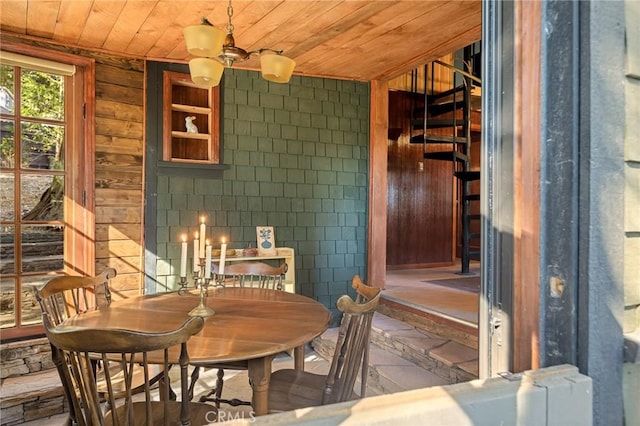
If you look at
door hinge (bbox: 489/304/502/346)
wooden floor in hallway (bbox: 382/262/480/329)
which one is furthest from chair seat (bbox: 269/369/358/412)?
wooden floor in hallway (bbox: 382/262/480/329)

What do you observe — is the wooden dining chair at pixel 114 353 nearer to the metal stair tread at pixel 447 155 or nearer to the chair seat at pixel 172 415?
the chair seat at pixel 172 415

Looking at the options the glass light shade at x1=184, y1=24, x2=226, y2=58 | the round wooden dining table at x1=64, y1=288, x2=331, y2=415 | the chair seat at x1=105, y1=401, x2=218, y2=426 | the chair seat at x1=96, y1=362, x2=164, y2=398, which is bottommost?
the chair seat at x1=96, y1=362, x2=164, y2=398

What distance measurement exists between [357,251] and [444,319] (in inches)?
51.4

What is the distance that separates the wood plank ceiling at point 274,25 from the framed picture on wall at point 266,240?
60.0 inches

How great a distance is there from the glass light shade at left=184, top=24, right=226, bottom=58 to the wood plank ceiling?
748mm

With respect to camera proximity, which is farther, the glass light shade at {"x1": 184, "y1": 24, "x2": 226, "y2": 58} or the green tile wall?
the green tile wall

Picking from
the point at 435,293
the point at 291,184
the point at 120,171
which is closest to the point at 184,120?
the point at 120,171

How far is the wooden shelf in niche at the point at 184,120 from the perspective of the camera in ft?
12.0

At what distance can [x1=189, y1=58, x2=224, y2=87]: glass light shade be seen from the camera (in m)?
2.37

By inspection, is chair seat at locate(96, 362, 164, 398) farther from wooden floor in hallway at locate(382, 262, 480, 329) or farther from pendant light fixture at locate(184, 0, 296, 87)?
wooden floor in hallway at locate(382, 262, 480, 329)

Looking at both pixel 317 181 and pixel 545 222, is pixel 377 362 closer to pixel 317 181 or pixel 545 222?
pixel 317 181

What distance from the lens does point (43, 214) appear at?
3.33 meters

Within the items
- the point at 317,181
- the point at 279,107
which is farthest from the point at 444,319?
the point at 279,107

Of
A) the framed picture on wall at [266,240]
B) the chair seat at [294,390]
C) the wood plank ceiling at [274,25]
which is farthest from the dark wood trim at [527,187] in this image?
the framed picture on wall at [266,240]
